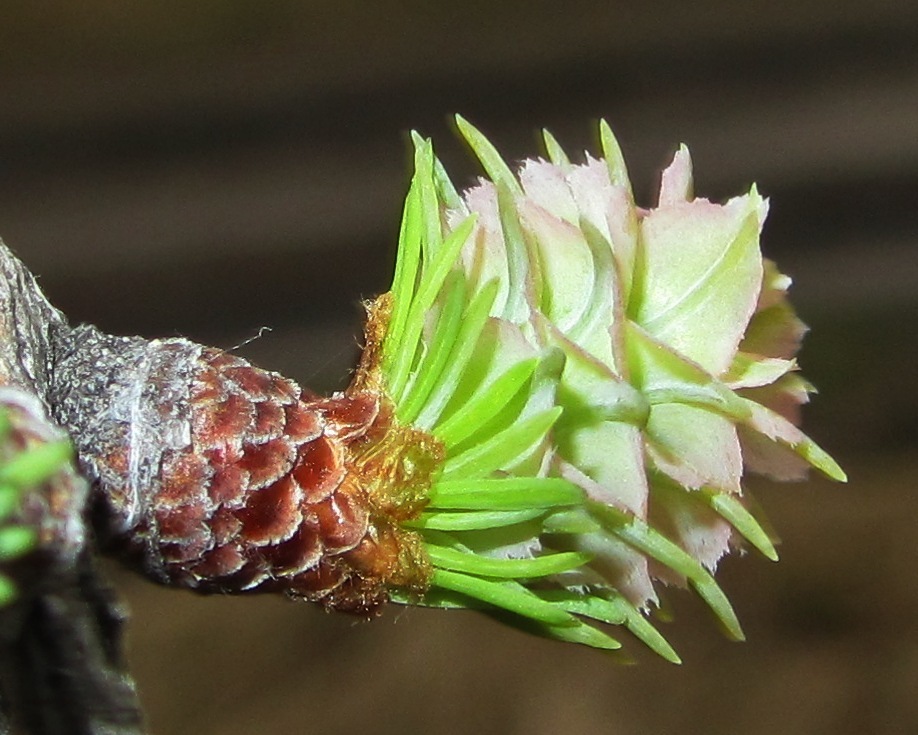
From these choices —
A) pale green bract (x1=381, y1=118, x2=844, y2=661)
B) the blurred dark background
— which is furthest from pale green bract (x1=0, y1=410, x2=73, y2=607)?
the blurred dark background

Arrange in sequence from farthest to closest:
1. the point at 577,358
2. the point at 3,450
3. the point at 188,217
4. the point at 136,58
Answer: the point at 188,217 < the point at 136,58 < the point at 577,358 < the point at 3,450

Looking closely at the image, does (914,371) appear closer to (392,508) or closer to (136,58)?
(136,58)

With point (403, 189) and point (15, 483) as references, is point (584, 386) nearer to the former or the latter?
point (15, 483)

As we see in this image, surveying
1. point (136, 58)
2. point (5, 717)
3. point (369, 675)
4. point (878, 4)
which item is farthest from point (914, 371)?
point (5, 717)

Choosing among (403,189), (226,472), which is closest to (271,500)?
(226,472)

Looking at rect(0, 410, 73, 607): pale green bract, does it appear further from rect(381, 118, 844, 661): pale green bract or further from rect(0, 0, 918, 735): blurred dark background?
rect(0, 0, 918, 735): blurred dark background

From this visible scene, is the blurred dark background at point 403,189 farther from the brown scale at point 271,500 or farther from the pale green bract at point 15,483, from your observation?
the pale green bract at point 15,483

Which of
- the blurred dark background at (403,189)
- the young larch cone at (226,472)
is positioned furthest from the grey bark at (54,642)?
the blurred dark background at (403,189)
